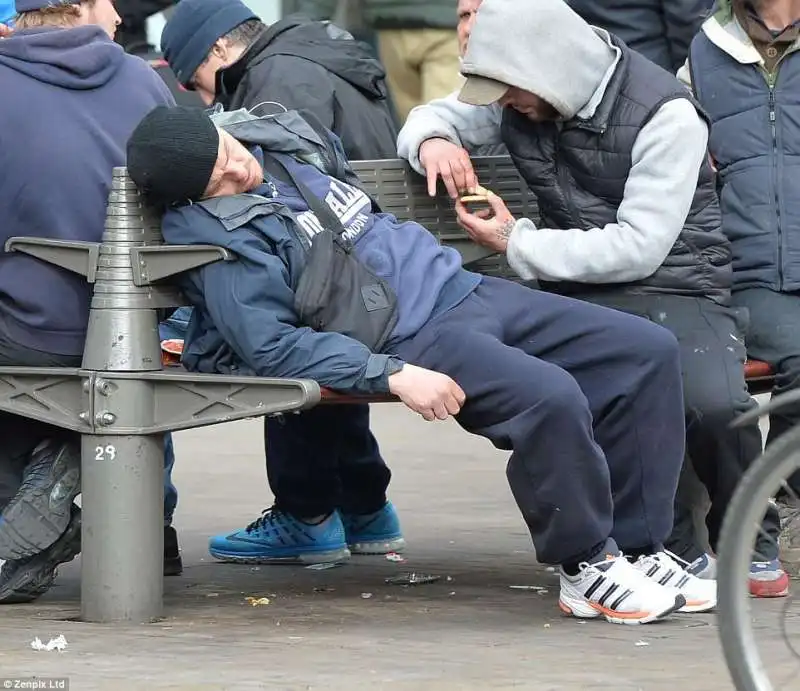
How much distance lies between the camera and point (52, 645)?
14.7 feet

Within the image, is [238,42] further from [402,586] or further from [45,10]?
[402,586]

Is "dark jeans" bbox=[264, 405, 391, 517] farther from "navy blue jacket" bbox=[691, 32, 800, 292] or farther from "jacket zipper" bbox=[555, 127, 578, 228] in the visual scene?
"navy blue jacket" bbox=[691, 32, 800, 292]

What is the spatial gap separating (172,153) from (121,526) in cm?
89

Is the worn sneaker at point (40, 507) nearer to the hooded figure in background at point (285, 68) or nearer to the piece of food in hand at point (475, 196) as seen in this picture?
the piece of food in hand at point (475, 196)

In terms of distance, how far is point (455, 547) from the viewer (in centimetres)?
617

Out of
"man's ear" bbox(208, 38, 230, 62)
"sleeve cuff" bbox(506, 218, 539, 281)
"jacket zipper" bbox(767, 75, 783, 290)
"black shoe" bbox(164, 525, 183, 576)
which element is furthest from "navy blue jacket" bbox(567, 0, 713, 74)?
"black shoe" bbox(164, 525, 183, 576)

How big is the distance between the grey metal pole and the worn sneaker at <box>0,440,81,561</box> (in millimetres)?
275

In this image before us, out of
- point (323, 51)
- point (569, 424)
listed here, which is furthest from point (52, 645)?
point (323, 51)

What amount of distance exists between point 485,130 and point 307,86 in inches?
26.9

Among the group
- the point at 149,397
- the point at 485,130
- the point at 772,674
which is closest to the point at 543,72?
the point at 485,130

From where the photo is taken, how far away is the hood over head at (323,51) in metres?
6.06

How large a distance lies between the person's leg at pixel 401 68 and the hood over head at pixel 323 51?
8.90 feet

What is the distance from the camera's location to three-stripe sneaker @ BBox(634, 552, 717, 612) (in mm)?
4902

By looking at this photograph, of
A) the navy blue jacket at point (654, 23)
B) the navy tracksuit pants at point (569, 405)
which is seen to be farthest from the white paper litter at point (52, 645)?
the navy blue jacket at point (654, 23)
